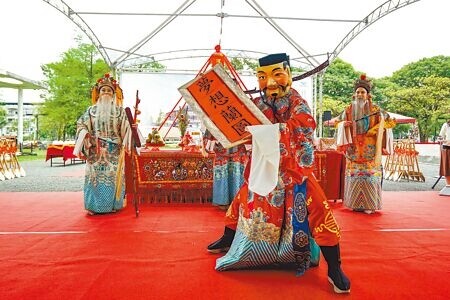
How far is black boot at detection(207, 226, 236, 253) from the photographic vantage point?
2529mm

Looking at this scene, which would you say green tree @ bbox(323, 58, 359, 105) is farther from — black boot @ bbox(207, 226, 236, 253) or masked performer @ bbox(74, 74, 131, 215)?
black boot @ bbox(207, 226, 236, 253)

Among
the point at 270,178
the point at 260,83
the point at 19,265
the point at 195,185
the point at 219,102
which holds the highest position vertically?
the point at 260,83

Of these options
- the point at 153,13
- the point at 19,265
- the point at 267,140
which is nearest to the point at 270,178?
the point at 267,140

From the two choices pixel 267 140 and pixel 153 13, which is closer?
pixel 267 140

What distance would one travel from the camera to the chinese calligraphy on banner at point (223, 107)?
1973 millimetres

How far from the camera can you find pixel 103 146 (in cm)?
406

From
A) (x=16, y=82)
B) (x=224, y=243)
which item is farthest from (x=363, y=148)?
(x=16, y=82)

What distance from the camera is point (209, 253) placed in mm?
2564

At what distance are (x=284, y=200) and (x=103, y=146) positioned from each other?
2.60 metres

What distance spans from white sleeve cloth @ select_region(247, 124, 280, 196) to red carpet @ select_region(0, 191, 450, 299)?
1.83 ft

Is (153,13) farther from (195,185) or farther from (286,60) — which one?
(286,60)

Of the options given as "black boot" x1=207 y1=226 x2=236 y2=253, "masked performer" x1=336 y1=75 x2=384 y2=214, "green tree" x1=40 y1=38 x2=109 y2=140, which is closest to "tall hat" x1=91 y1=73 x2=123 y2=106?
"black boot" x1=207 y1=226 x2=236 y2=253

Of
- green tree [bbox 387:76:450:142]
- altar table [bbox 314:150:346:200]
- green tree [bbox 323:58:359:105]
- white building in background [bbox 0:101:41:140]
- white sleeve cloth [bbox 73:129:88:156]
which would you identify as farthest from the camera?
white building in background [bbox 0:101:41:140]

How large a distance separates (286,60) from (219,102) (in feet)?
1.74
